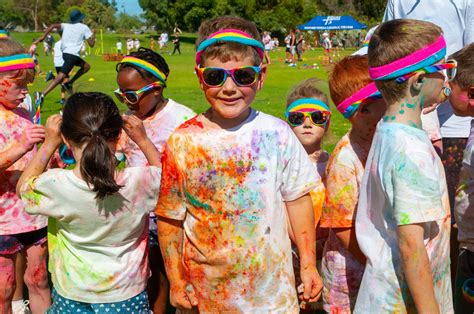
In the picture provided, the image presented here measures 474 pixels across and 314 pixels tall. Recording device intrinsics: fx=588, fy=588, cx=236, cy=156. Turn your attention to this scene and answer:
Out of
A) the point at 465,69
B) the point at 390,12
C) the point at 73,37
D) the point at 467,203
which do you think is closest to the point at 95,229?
the point at 467,203

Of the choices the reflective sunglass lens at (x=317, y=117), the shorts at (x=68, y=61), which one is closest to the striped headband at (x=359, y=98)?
the reflective sunglass lens at (x=317, y=117)

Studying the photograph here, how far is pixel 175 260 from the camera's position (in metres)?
2.81

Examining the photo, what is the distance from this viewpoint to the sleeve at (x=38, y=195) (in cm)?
299

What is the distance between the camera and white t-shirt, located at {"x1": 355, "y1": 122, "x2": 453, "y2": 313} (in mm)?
2277

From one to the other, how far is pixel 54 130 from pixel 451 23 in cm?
252

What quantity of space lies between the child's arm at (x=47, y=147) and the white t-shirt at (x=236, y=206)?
694mm

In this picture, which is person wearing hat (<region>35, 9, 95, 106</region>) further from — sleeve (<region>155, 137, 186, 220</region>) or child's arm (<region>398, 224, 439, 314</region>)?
child's arm (<region>398, 224, 439, 314</region>)

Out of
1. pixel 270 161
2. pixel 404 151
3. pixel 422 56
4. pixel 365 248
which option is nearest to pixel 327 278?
pixel 365 248

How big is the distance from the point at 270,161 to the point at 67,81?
13.6 meters

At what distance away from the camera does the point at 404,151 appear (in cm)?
231

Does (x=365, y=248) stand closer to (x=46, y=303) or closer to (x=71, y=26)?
(x=46, y=303)

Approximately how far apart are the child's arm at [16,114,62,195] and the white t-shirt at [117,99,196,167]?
2.79 ft

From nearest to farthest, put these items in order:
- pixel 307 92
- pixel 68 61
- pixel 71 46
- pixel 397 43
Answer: pixel 397 43 → pixel 307 92 → pixel 68 61 → pixel 71 46

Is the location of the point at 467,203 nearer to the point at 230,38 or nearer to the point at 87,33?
the point at 230,38
